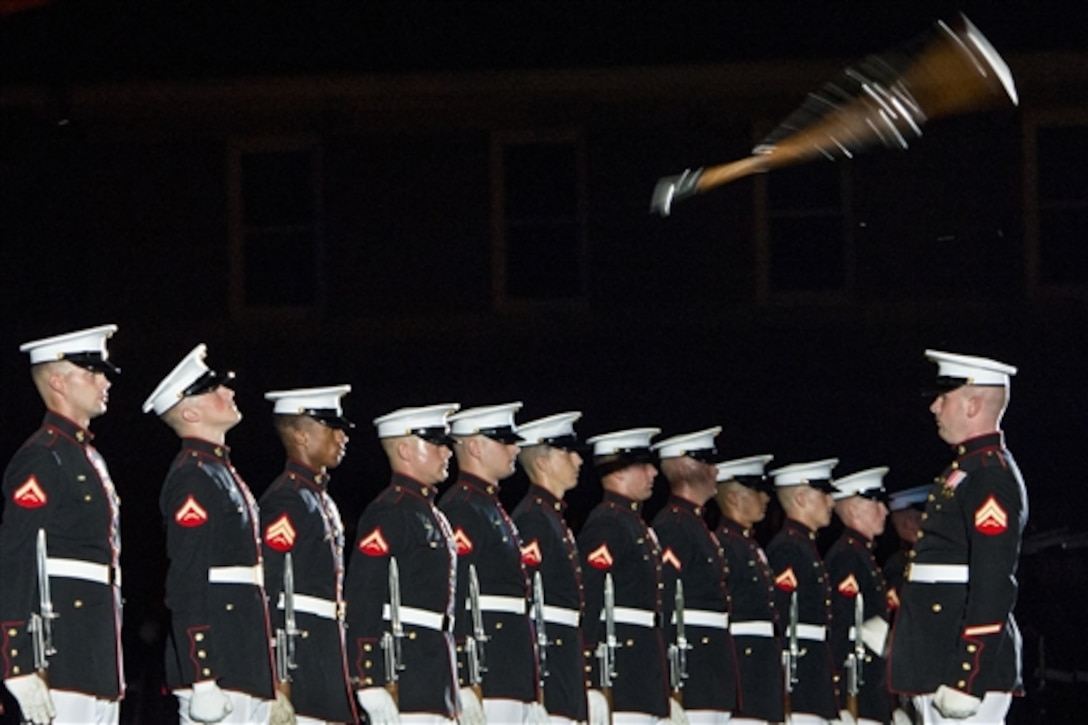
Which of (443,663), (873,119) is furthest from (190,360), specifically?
(873,119)

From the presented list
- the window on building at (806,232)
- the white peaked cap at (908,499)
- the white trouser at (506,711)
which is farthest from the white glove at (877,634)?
the window on building at (806,232)

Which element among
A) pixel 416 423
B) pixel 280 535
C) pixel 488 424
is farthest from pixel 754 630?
pixel 280 535

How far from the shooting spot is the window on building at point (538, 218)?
71.9 feet

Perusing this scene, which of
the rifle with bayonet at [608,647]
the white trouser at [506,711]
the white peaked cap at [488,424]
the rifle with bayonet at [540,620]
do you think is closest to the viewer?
the white trouser at [506,711]

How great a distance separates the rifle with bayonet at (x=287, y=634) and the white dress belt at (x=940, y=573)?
2.96 meters

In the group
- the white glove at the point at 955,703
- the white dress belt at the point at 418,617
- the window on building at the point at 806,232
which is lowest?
the white glove at the point at 955,703

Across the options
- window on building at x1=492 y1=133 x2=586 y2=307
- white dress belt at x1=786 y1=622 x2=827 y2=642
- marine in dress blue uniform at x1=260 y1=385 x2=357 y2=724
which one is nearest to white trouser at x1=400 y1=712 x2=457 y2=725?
marine in dress blue uniform at x1=260 y1=385 x2=357 y2=724

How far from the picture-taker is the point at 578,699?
12.5m

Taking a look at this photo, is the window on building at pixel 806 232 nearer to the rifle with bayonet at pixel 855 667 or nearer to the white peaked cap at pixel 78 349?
the rifle with bayonet at pixel 855 667

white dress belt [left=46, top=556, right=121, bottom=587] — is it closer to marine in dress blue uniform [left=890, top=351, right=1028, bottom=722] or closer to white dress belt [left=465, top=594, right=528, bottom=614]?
white dress belt [left=465, top=594, right=528, bottom=614]

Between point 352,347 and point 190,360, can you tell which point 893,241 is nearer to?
point 352,347

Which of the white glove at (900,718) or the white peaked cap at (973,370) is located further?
the white glove at (900,718)

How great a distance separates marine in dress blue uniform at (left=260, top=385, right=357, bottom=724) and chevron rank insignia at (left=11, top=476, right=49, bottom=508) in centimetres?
182

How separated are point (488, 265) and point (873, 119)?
12.2 metres
